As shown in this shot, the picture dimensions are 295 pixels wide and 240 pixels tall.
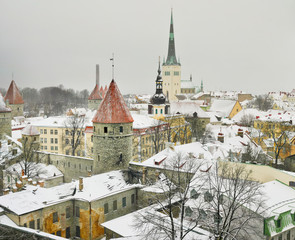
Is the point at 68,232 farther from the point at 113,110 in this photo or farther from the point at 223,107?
the point at 223,107

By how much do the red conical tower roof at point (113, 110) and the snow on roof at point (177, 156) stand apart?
3.97 m

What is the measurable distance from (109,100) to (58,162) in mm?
10582

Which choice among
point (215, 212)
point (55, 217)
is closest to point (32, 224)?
point (55, 217)

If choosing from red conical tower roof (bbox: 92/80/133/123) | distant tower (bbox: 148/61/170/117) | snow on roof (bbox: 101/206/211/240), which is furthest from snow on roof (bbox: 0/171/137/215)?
distant tower (bbox: 148/61/170/117)

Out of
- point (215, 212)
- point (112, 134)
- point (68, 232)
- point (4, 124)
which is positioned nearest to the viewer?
point (215, 212)

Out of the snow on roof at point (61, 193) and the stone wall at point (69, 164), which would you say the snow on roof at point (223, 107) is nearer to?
the stone wall at point (69, 164)

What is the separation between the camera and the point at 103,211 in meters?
23.0

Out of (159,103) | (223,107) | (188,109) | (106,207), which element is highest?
(159,103)

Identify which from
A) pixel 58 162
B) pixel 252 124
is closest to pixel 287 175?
pixel 58 162

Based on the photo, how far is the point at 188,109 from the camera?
224 ft

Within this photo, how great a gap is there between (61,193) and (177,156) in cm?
940

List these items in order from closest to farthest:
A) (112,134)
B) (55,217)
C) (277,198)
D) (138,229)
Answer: (138,229), (277,198), (55,217), (112,134)

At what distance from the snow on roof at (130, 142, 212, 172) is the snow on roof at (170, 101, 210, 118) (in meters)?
35.1

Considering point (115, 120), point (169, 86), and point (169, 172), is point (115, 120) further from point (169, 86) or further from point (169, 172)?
point (169, 86)
